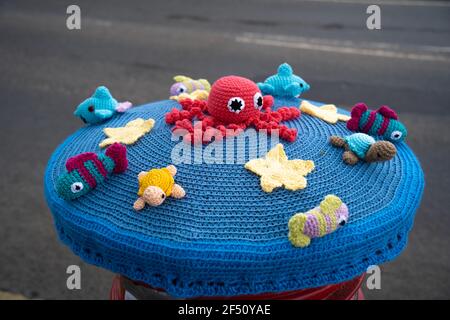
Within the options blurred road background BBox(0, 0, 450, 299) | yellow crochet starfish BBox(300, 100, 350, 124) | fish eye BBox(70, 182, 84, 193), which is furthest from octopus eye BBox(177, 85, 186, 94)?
blurred road background BBox(0, 0, 450, 299)

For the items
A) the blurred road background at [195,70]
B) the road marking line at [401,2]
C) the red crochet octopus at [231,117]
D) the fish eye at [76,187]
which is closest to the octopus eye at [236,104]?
the red crochet octopus at [231,117]

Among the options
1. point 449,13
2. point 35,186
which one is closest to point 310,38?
point 449,13

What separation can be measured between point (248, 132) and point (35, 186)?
286 cm

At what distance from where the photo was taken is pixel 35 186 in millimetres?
3869

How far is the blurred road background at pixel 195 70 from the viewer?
3162 millimetres

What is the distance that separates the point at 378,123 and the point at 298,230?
0.64 meters

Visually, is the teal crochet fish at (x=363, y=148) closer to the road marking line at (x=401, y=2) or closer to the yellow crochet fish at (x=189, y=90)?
the yellow crochet fish at (x=189, y=90)

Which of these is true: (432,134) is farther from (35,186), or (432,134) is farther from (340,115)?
(35,186)

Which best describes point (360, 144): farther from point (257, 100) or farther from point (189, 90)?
point (189, 90)

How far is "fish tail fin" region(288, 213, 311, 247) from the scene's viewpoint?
1.26 metres

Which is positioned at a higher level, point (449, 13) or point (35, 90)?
point (449, 13)

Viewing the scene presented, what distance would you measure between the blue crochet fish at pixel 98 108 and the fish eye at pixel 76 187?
0.53m

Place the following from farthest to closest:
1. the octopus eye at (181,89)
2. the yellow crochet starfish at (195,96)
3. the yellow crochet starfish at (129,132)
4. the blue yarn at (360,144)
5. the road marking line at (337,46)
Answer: the road marking line at (337,46), the octopus eye at (181,89), the yellow crochet starfish at (195,96), the yellow crochet starfish at (129,132), the blue yarn at (360,144)

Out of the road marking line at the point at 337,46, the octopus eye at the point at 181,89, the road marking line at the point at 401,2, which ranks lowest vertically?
the octopus eye at the point at 181,89
